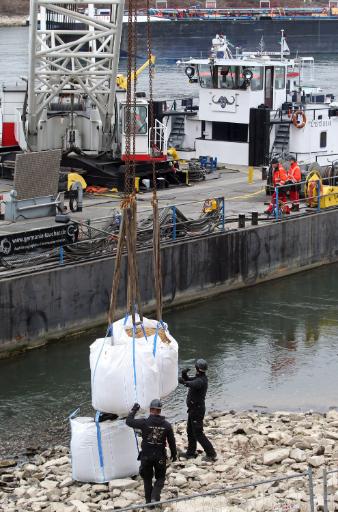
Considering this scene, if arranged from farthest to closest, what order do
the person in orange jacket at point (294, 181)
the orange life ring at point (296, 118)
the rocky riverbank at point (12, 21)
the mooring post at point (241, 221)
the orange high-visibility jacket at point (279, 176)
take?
the rocky riverbank at point (12, 21) < the orange life ring at point (296, 118) < the person in orange jacket at point (294, 181) < the orange high-visibility jacket at point (279, 176) < the mooring post at point (241, 221)

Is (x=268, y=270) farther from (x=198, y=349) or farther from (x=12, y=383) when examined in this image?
(x=12, y=383)

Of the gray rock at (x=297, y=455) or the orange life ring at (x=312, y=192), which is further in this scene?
the orange life ring at (x=312, y=192)

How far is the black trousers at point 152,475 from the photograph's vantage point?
1552 cm

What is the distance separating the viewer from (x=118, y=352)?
16188 mm

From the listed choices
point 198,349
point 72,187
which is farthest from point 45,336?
point 72,187

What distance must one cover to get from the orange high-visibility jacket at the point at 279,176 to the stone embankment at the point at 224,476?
15.1 meters

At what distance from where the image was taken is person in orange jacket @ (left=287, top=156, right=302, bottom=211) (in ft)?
113

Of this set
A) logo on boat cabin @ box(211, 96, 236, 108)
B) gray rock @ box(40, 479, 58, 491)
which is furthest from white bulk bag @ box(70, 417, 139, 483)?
logo on boat cabin @ box(211, 96, 236, 108)

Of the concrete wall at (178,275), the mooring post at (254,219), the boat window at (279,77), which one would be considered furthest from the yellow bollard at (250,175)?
the mooring post at (254,219)

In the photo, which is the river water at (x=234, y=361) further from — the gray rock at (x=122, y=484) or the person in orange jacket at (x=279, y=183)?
the gray rock at (x=122, y=484)

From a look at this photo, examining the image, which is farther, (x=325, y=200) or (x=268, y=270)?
(x=325, y=200)

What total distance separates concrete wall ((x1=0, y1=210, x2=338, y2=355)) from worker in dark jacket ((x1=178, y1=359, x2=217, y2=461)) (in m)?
8.81

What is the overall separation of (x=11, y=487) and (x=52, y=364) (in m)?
7.89

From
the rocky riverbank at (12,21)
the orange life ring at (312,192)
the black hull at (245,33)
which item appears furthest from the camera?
the rocky riverbank at (12,21)
